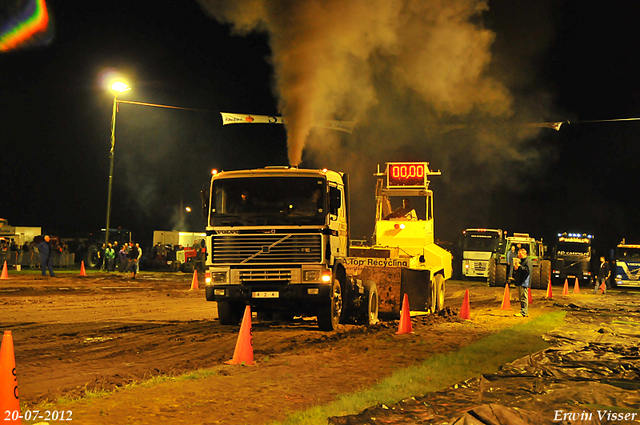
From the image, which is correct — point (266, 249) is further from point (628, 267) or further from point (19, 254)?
point (628, 267)

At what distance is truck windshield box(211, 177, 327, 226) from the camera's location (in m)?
12.6

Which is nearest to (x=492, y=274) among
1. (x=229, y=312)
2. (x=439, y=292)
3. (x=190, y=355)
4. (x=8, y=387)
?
(x=439, y=292)

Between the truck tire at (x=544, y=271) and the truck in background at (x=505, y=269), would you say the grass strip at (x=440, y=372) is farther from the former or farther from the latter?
the truck tire at (x=544, y=271)

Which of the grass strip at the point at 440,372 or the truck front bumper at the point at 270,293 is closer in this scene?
the grass strip at the point at 440,372

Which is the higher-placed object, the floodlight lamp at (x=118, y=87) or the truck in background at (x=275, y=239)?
the floodlight lamp at (x=118, y=87)

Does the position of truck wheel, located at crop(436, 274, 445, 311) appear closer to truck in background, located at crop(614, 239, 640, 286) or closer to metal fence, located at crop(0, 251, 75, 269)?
truck in background, located at crop(614, 239, 640, 286)

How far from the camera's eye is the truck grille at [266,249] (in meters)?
12.5

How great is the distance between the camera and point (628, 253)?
123 feet

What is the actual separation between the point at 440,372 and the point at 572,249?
3251 centimetres

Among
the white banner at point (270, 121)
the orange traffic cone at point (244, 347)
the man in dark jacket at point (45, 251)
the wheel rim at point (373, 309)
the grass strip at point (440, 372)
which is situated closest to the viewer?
the grass strip at point (440, 372)

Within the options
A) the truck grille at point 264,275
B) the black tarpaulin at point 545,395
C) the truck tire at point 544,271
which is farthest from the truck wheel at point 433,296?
the truck tire at point 544,271

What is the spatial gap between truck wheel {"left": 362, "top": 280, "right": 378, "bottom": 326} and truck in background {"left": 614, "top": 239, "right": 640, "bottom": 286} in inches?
1086

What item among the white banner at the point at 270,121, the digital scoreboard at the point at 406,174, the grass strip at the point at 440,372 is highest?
the white banner at the point at 270,121

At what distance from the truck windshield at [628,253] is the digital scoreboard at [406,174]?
2223cm
